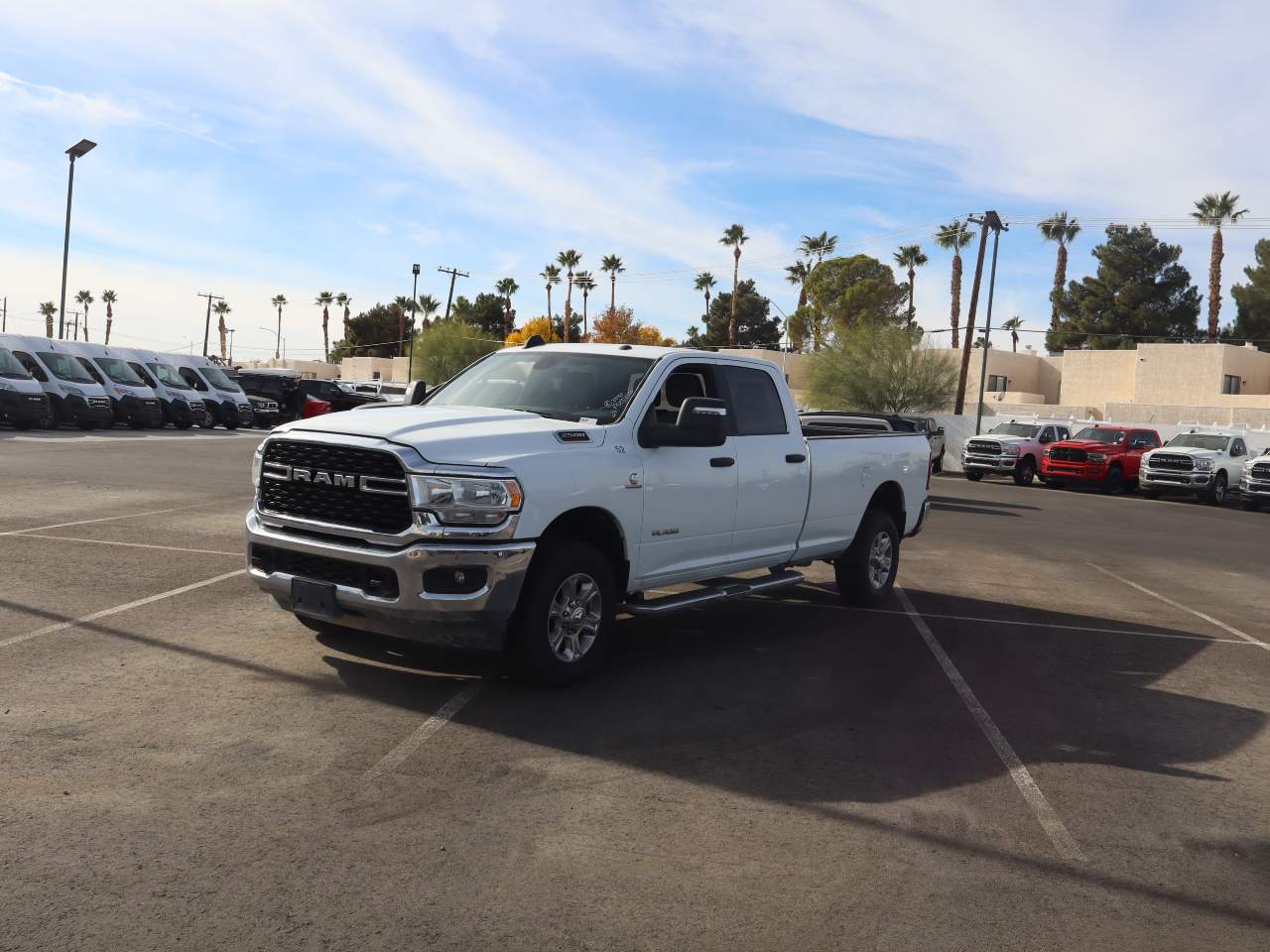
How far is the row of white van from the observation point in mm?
30125

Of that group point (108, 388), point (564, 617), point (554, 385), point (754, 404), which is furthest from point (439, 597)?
point (108, 388)

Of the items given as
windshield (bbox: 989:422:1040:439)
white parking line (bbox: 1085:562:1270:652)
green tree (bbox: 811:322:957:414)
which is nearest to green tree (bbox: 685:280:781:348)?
green tree (bbox: 811:322:957:414)

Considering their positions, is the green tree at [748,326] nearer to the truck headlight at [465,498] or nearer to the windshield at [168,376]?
the windshield at [168,376]

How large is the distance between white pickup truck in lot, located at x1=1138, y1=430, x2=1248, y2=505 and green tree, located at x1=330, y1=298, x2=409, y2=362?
97.0 m

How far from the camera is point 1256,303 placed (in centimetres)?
7719

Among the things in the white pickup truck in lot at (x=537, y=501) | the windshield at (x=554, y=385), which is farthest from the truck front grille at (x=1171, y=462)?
the windshield at (x=554, y=385)

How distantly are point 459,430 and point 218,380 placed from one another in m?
36.6

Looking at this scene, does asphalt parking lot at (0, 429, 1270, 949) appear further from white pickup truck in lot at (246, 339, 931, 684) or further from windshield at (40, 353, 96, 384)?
windshield at (40, 353, 96, 384)

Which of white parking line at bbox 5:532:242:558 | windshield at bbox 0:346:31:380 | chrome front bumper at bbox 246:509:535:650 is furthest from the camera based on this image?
windshield at bbox 0:346:31:380

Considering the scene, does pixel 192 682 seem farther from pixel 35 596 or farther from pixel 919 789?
pixel 919 789

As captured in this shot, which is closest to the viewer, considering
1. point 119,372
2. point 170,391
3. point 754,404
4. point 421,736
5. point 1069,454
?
point 421,736

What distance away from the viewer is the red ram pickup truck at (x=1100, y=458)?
33188 mm

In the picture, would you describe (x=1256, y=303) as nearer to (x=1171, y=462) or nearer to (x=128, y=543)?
(x=1171, y=462)

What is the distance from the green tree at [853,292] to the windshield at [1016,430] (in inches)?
1781
